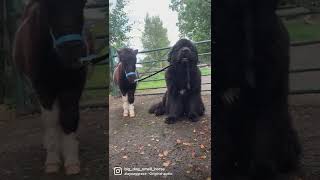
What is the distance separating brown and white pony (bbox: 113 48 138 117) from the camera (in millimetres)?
2834

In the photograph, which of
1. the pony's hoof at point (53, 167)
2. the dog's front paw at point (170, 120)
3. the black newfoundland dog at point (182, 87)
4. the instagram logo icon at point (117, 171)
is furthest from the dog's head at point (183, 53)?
the pony's hoof at point (53, 167)

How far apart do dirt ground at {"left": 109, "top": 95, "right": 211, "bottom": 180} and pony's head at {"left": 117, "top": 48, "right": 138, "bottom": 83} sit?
14 cm

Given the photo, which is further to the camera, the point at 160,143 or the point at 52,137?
the point at 52,137

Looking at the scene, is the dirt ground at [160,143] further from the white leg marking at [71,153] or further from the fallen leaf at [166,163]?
the white leg marking at [71,153]

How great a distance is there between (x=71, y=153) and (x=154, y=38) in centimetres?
96

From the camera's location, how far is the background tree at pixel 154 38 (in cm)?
278

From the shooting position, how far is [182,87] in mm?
2844

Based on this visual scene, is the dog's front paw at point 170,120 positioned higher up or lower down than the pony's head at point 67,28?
lower down

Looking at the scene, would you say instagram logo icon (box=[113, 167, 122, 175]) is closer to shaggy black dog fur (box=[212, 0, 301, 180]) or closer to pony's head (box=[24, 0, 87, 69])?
shaggy black dog fur (box=[212, 0, 301, 180])

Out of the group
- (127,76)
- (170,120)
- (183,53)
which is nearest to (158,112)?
(170,120)

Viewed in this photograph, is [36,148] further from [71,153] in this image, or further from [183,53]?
[183,53]

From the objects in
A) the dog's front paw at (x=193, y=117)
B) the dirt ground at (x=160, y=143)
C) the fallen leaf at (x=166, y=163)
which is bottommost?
the fallen leaf at (x=166, y=163)

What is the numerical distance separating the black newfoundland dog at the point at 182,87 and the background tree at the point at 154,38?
7cm

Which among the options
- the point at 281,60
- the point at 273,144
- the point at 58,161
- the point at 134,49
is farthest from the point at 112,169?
the point at 281,60
